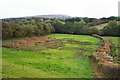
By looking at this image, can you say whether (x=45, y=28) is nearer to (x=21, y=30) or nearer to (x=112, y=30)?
(x=112, y=30)

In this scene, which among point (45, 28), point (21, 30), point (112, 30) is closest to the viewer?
point (21, 30)

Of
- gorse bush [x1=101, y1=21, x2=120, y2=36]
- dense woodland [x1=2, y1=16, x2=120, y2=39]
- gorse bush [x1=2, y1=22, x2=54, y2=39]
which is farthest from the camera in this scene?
gorse bush [x1=101, y1=21, x2=120, y2=36]

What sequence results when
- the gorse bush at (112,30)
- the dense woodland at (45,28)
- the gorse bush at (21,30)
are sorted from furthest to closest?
the gorse bush at (112,30), the dense woodland at (45,28), the gorse bush at (21,30)

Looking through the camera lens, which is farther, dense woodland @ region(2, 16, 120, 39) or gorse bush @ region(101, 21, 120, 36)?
gorse bush @ region(101, 21, 120, 36)

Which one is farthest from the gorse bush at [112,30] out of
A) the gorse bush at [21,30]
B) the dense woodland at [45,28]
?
the gorse bush at [21,30]

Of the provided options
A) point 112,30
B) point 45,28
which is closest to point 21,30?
point 45,28

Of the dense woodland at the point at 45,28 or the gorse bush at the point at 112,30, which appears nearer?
the dense woodland at the point at 45,28

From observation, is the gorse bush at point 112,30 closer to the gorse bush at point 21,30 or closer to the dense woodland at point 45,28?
the dense woodland at point 45,28

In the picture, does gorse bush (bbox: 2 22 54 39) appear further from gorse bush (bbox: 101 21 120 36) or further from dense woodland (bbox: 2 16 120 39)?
gorse bush (bbox: 101 21 120 36)

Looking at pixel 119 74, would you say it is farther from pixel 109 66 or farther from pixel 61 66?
pixel 61 66

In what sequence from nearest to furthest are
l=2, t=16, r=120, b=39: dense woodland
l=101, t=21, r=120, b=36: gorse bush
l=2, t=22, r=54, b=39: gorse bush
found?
l=2, t=22, r=54, b=39: gorse bush, l=2, t=16, r=120, b=39: dense woodland, l=101, t=21, r=120, b=36: gorse bush

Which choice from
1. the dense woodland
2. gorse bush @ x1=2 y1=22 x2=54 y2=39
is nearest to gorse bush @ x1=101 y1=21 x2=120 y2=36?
the dense woodland

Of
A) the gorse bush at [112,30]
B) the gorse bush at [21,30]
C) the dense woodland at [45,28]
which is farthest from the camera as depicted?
the gorse bush at [112,30]
